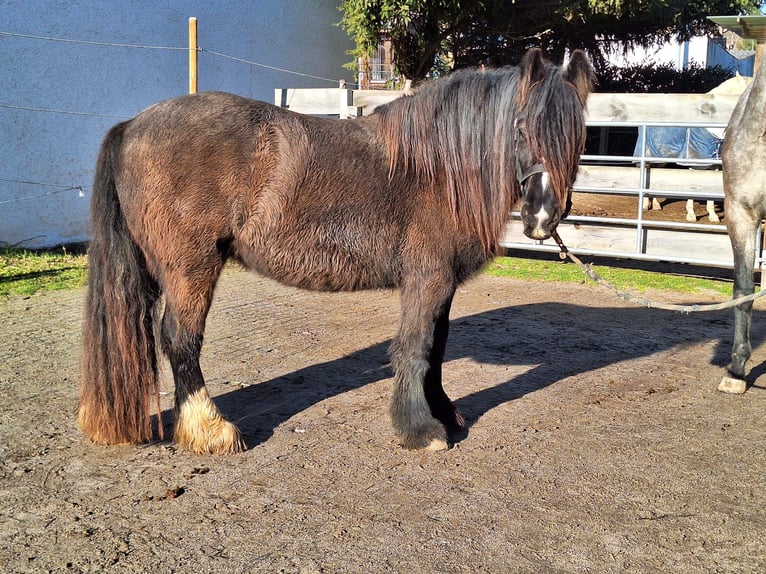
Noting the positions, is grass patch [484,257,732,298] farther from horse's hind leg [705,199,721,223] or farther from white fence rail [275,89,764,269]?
horse's hind leg [705,199,721,223]

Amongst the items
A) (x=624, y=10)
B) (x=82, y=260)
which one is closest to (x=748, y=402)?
(x=82, y=260)

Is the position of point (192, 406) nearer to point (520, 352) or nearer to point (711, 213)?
point (520, 352)

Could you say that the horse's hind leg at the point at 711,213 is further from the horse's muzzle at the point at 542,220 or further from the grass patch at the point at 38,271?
the grass patch at the point at 38,271

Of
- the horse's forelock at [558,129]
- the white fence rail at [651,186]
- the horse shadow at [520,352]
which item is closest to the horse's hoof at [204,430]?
the horse shadow at [520,352]

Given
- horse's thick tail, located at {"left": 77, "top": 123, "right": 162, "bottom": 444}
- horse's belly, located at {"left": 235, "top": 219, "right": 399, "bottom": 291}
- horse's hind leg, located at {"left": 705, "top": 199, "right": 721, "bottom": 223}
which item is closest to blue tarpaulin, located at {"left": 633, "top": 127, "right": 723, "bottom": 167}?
horse's hind leg, located at {"left": 705, "top": 199, "right": 721, "bottom": 223}

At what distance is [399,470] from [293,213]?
152 cm

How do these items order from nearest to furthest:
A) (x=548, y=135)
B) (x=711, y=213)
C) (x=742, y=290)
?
(x=548, y=135), (x=742, y=290), (x=711, y=213)

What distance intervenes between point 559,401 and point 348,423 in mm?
1533

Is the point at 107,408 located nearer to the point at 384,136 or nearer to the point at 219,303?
the point at 384,136

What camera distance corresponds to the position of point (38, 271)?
897cm

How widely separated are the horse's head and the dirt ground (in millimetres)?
1405

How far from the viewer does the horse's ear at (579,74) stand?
147 inches

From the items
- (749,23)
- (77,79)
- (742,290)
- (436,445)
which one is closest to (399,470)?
(436,445)

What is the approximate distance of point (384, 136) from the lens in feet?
13.6
